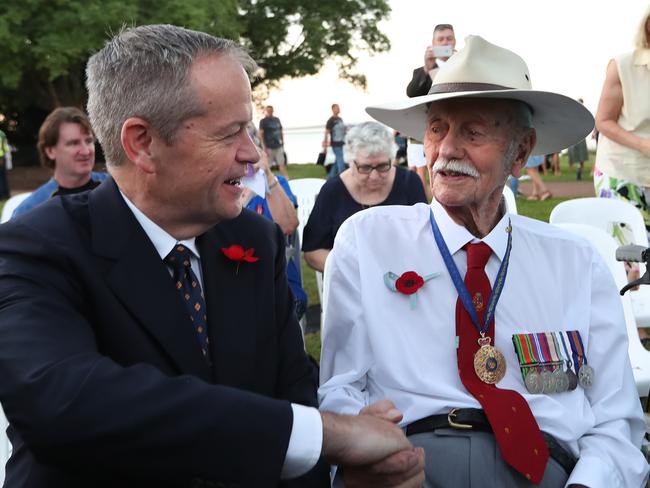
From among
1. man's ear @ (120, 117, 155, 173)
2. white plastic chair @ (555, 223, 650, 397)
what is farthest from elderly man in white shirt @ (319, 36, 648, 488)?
white plastic chair @ (555, 223, 650, 397)

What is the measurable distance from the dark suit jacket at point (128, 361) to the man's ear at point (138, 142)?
0.12 metres

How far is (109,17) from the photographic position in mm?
24984

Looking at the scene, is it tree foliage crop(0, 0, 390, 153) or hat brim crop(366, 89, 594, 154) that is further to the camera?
tree foliage crop(0, 0, 390, 153)

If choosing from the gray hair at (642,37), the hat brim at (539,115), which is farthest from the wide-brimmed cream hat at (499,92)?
the gray hair at (642,37)

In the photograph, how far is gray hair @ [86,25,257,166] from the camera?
193 centimetres

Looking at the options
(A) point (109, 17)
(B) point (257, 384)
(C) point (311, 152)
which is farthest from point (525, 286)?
(C) point (311, 152)

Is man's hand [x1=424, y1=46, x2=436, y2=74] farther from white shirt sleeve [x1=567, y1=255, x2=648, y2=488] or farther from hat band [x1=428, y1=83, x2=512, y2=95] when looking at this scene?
white shirt sleeve [x1=567, y1=255, x2=648, y2=488]

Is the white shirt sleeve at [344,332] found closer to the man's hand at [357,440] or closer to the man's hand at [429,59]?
the man's hand at [357,440]

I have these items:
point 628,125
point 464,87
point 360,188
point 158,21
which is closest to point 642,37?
point 628,125

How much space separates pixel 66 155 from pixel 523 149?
3.43 meters

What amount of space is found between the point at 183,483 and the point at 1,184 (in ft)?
64.5

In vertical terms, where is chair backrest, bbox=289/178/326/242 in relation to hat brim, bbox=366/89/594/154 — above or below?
below

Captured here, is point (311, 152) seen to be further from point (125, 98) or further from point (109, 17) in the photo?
point (125, 98)

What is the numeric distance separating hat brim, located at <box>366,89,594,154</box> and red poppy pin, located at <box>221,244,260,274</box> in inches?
35.7
